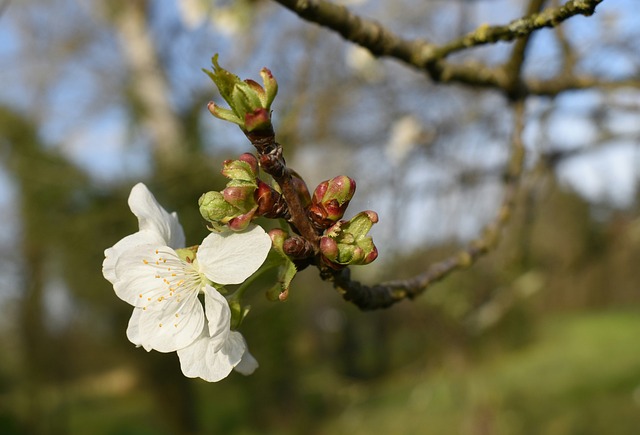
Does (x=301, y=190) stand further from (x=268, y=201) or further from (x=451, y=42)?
(x=451, y=42)

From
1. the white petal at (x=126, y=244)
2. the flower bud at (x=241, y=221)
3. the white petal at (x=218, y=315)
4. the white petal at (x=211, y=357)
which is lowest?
the white petal at (x=211, y=357)

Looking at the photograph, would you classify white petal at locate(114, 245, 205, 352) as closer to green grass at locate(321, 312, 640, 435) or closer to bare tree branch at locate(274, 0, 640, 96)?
bare tree branch at locate(274, 0, 640, 96)

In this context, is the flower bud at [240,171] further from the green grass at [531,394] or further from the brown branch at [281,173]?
the green grass at [531,394]

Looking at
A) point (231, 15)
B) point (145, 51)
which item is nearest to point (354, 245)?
point (231, 15)

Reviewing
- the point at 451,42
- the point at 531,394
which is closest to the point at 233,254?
the point at 451,42

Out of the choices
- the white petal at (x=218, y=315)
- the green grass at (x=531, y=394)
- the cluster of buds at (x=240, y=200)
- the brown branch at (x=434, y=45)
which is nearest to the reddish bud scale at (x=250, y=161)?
the cluster of buds at (x=240, y=200)

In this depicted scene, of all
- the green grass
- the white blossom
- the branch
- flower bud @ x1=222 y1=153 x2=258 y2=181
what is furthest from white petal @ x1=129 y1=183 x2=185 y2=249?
the green grass
